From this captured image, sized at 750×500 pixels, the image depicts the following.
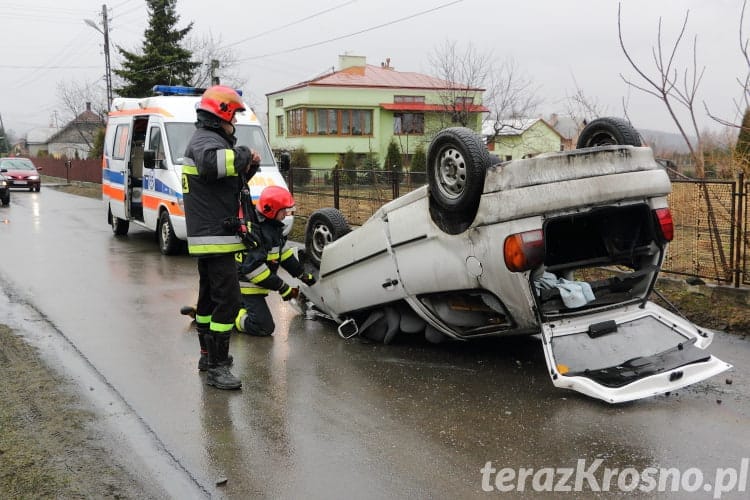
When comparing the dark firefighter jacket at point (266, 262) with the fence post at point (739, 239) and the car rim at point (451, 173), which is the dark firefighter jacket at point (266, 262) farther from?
the fence post at point (739, 239)

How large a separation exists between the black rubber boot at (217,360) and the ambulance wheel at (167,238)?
6309 millimetres

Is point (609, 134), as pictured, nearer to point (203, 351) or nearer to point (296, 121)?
point (203, 351)

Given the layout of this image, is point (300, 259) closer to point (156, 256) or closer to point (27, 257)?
point (156, 256)

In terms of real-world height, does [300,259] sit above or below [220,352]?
above

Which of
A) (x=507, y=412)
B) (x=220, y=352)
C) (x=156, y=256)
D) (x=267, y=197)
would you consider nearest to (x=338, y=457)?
(x=507, y=412)

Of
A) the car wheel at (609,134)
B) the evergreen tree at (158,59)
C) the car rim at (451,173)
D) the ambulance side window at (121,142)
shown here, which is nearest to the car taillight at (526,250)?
the car rim at (451,173)

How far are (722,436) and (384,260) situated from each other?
2684 millimetres

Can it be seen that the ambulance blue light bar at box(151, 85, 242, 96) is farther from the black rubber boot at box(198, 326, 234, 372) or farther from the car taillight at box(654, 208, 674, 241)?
the car taillight at box(654, 208, 674, 241)

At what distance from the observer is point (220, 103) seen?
5.29 metres

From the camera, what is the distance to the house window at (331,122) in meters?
46.0

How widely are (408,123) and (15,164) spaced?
24132mm

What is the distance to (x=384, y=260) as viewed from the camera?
5855mm

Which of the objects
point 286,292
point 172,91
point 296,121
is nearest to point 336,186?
point 172,91

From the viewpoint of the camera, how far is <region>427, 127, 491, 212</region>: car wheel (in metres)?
4.84
